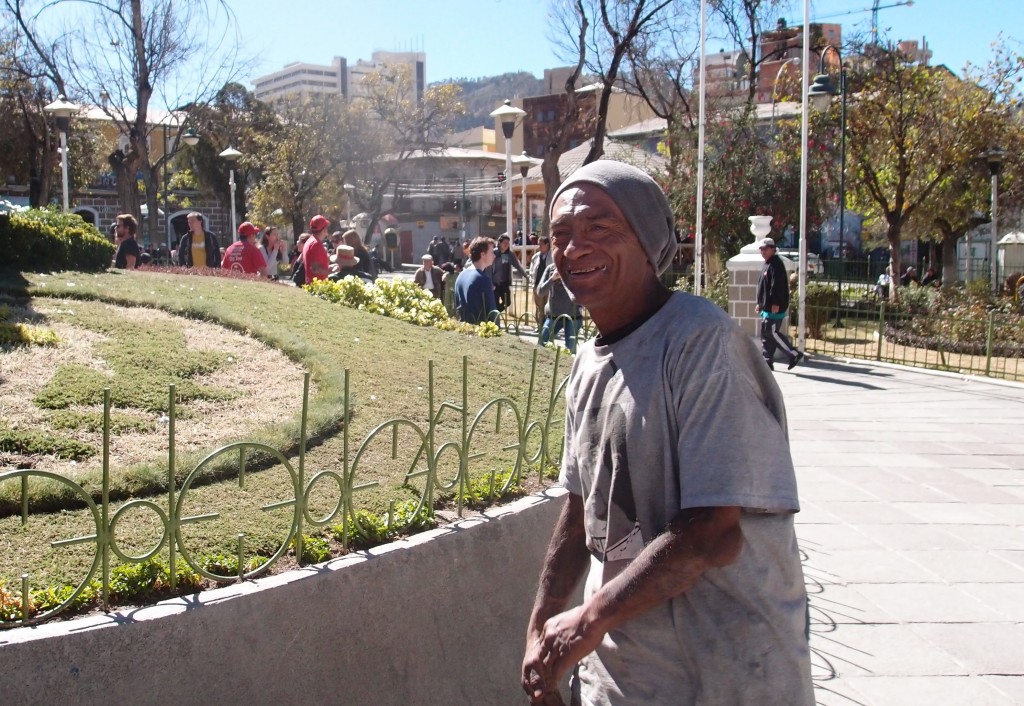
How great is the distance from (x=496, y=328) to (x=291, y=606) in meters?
6.31

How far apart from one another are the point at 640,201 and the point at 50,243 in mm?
8753

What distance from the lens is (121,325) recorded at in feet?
23.5

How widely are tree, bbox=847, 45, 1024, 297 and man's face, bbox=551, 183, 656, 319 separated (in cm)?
2385

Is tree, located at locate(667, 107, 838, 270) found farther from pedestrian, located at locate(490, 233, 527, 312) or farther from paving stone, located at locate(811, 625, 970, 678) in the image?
paving stone, located at locate(811, 625, 970, 678)

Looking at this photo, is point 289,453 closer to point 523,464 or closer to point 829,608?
point 523,464

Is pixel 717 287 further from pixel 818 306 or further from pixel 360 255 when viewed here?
pixel 360 255

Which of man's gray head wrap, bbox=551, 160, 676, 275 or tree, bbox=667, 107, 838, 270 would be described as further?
tree, bbox=667, 107, 838, 270

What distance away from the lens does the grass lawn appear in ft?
12.9

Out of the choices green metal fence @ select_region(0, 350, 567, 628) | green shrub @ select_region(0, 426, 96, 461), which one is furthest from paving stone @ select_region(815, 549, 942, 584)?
green shrub @ select_region(0, 426, 96, 461)

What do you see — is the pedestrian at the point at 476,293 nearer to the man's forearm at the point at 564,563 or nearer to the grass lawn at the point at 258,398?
the grass lawn at the point at 258,398

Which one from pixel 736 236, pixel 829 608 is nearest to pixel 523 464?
pixel 829 608

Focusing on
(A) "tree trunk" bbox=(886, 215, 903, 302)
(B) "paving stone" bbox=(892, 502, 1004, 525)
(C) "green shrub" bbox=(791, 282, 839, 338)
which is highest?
(A) "tree trunk" bbox=(886, 215, 903, 302)

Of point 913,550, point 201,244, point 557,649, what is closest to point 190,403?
point 913,550

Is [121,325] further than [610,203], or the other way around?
[121,325]
